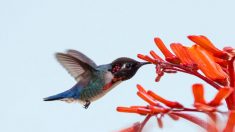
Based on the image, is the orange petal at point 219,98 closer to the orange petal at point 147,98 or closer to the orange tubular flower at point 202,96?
the orange tubular flower at point 202,96

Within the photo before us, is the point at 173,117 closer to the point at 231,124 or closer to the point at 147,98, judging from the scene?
the point at 147,98

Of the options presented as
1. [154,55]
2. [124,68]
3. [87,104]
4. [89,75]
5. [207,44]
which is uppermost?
[207,44]

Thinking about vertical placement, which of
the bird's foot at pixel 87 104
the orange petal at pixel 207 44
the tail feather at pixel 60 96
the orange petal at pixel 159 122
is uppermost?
the orange petal at pixel 207 44

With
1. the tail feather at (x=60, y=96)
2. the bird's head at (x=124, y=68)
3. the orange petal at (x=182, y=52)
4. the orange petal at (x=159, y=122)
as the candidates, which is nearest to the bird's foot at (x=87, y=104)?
the tail feather at (x=60, y=96)

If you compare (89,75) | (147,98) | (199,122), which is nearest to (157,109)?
(147,98)

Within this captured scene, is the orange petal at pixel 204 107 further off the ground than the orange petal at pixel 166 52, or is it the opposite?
the orange petal at pixel 166 52

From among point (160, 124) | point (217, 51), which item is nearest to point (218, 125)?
point (160, 124)
